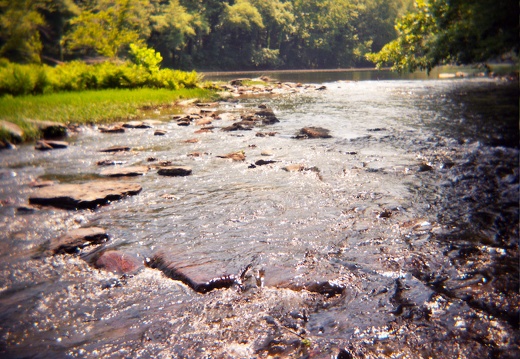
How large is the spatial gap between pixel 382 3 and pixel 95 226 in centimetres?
9272

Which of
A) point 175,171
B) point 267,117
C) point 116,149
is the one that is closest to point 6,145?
point 116,149

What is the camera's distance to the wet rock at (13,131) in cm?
857

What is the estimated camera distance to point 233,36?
66812 mm

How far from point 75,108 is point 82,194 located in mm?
8393

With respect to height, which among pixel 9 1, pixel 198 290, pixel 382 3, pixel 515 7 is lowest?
pixel 198 290

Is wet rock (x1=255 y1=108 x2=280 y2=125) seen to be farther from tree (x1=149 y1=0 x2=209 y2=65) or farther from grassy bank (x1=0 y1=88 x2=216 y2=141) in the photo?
tree (x1=149 y1=0 x2=209 y2=65)

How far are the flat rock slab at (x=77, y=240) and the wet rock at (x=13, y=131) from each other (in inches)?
245

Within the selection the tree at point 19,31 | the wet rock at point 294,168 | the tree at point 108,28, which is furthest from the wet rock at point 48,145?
the tree at point 19,31

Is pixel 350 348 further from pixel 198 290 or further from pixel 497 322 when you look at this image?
pixel 198 290

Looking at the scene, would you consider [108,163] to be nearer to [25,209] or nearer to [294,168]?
[25,209]

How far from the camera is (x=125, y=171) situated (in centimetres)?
616

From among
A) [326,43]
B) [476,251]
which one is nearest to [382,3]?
[326,43]

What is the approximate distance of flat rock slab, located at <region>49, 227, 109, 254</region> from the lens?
3428mm

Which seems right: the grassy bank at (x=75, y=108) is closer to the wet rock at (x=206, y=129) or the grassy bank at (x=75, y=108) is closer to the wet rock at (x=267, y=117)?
the wet rock at (x=206, y=129)
